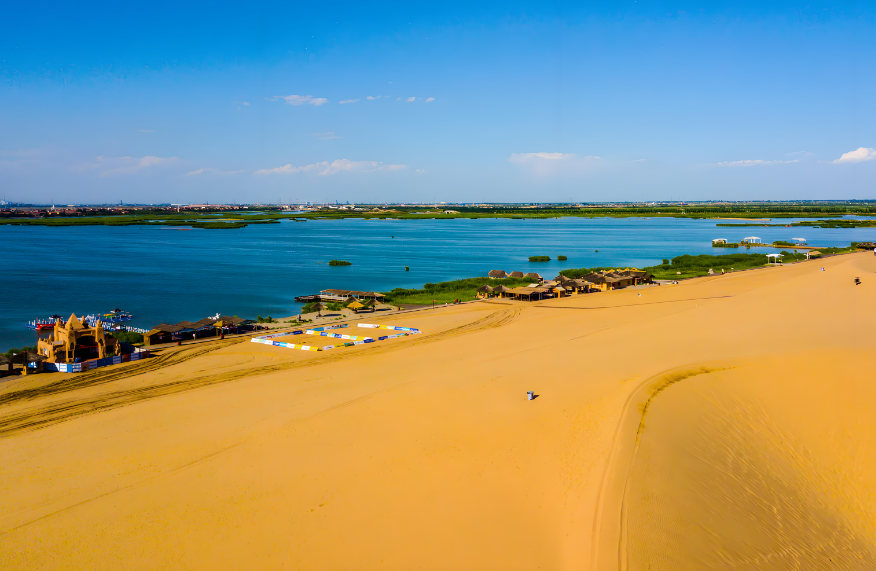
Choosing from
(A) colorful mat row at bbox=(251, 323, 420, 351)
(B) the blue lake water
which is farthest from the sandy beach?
(B) the blue lake water

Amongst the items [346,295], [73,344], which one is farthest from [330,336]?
[346,295]

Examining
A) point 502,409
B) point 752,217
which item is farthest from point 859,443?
point 752,217

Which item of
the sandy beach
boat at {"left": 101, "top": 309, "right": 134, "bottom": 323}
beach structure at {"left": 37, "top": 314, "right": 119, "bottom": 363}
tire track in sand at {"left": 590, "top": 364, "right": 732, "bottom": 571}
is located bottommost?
boat at {"left": 101, "top": 309, "right": 134, "bottom": 323}

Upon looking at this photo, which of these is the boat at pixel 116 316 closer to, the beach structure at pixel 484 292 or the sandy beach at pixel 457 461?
the sandy beach at pixel 457 461

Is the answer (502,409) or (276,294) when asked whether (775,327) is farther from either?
(276,294)

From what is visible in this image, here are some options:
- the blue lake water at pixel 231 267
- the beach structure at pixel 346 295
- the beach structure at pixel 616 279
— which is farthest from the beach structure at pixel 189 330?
the beach structure at pixel 616 279

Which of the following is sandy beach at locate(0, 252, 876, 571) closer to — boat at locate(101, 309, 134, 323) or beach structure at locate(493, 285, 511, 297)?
boat at locate(101, 309, 134, 323)

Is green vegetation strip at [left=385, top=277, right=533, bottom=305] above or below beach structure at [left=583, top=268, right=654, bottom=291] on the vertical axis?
below

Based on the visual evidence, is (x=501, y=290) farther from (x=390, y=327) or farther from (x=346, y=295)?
(x=390, y=327)
